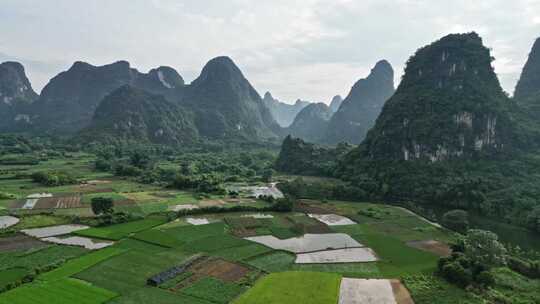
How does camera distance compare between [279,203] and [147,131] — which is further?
[147,131]

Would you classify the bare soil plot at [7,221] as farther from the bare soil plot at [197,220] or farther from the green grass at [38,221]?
the bare soil plot at [197,220]

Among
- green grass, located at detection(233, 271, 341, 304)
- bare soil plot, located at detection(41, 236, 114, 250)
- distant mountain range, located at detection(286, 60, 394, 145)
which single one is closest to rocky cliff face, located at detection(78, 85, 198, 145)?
distant mountain range, located at detection(286, 60, 394, 145)

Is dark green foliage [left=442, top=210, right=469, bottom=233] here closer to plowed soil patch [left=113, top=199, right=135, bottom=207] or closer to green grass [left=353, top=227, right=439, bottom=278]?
green grass [left=353, top=227, right=439, bottom=278]

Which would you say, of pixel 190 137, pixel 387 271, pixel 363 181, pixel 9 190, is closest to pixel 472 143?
pixel 363 181

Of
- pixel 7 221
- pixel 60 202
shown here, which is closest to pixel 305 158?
pixel 60 202

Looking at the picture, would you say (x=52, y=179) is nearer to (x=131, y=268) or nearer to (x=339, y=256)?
(x=131, y=268)

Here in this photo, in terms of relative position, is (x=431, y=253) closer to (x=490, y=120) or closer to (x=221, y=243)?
(x=221, y=243)

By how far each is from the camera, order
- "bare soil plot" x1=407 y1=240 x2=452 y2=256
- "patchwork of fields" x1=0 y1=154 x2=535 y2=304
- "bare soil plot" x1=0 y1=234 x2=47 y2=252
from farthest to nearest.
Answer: "bare soil plot" x1=407 y1=240 x2=452 y2=256 → "bare soil plot" x1=0 y1=234 x2=47 y2=252 → "patchwork of fields" x1=0 y1=154 x2=535 y2=304
